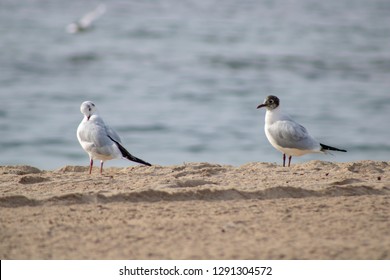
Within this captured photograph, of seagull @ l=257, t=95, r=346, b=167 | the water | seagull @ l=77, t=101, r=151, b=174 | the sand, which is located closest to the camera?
the sand

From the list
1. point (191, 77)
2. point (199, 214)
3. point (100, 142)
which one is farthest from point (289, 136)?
point (191, 77)

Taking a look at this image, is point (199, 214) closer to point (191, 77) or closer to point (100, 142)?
point (100, 142)

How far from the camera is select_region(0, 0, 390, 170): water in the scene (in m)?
15.0

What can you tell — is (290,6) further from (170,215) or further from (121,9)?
(170,215)

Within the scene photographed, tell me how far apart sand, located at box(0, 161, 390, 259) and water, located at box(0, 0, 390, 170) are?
5.74 meters

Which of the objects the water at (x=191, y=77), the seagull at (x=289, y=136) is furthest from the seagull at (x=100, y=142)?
the water at (x=191, y=77)

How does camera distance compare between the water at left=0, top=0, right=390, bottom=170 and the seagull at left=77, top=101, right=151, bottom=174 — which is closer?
the seagull at left=77, top=101, right=151, bottom=174

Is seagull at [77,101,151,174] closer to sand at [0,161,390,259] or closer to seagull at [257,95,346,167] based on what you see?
sand at [0,161,390,259]

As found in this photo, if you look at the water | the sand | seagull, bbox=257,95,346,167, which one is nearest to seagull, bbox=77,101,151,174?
the sand

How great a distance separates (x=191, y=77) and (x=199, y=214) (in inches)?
659

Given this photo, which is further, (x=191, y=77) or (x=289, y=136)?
(x=191, y=77)

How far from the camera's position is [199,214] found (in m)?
5.54

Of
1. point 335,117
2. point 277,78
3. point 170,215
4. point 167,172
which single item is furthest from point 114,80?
point 170,215

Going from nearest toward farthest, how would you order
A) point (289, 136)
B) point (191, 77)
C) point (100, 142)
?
point (100, 142) < point (289, 136) < point (191, 77)
